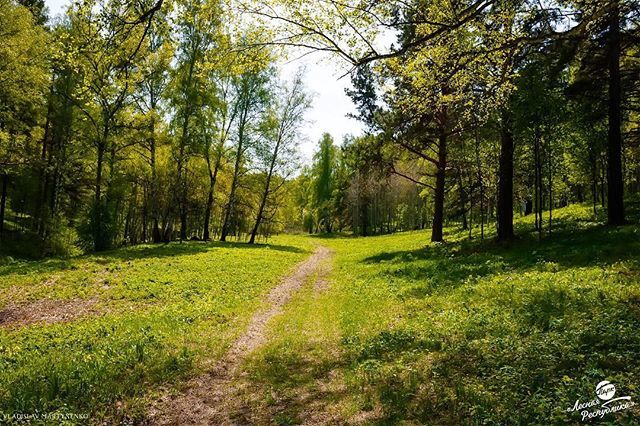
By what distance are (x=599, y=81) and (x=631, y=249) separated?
11518 mm

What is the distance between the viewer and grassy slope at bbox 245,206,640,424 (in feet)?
18.5

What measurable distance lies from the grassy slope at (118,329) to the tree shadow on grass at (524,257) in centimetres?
707

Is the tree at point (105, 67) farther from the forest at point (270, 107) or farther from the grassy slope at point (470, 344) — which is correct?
the grassy slope at point (470, 344)

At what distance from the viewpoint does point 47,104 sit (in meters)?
28.0

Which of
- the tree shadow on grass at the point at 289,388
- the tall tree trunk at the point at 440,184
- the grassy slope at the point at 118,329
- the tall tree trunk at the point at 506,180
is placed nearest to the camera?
the tree shadow on grass at the point at 289,388

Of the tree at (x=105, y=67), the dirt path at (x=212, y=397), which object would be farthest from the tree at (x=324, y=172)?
the dirt path at (x=212, y=397)

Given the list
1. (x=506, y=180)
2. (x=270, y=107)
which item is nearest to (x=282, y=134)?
(x=270, y=107)

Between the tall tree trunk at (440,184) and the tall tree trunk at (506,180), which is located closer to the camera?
the tall tree trunk at (506,180)

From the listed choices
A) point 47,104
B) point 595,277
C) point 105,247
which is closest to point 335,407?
point 595,277

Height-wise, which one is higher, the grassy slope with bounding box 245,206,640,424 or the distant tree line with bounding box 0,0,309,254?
the distant tree line with bounding box 0,0,309,254

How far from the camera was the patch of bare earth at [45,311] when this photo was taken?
11711mm

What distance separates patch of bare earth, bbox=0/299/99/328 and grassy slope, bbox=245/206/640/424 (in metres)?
6.89

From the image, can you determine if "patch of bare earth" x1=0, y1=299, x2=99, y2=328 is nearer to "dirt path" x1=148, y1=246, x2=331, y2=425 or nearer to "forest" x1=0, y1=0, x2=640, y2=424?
"forest" x1=0, y1=0, x2=640, y2=424

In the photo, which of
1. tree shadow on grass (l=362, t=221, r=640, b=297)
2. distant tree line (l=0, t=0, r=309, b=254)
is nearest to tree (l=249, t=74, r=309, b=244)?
distant tree line (l=0, t=0, r=309, b=254)
